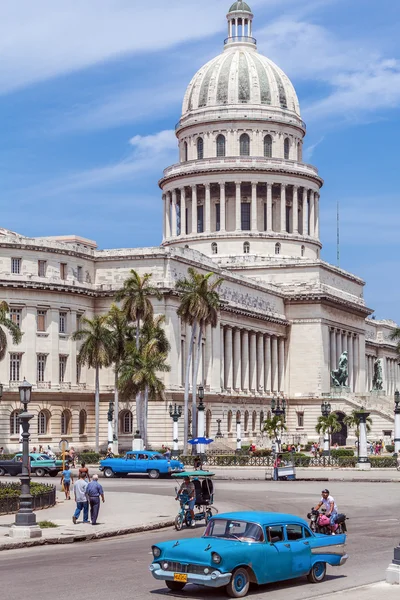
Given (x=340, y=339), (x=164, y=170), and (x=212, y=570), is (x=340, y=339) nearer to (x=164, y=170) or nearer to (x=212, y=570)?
(x=164, y=170)

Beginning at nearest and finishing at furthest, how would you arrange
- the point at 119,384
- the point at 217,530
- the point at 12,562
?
the point at 217,530 < the point at 12,562 < the point at 119,384

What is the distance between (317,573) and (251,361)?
97.1 m

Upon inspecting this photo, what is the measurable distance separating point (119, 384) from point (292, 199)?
6220 centimetres

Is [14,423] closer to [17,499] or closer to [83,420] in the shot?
[83,420]

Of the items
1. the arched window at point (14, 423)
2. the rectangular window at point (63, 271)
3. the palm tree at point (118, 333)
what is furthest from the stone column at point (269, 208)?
the arched window at point (14, 423)

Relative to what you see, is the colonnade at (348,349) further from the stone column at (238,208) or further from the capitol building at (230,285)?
the stone column at (238,208)

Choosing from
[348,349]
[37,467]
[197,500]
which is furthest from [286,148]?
[197,500]

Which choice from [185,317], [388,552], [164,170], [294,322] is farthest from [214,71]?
[388,552]

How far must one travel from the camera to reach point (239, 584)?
2156cm

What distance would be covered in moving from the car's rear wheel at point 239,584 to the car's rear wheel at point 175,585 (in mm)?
1177

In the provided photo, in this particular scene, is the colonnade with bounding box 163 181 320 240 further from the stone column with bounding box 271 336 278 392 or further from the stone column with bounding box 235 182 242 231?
the stone column with bounding box 271 336 278 392

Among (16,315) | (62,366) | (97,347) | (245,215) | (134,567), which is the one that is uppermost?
(245,215)

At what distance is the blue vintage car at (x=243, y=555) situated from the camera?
834 inches

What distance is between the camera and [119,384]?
85000 millimetres
